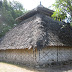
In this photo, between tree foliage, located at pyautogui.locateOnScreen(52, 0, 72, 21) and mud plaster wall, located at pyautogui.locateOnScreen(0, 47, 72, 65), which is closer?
mud plaster wall, located at pyautogui.locateOnScreen(0, 47, 72, 65)

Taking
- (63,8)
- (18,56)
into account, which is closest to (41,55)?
(18,56)

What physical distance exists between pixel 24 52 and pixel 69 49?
426 cm

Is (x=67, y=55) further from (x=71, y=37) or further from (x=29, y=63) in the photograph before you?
(x=29, y=63)

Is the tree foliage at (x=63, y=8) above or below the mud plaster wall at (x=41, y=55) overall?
above

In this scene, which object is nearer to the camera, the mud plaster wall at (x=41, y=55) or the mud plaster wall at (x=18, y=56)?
the mud plaster wall at (x=41, y=55)

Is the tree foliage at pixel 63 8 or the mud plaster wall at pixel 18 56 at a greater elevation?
the tree foliage at pixel 63 8

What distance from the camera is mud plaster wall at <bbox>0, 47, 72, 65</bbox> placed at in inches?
293

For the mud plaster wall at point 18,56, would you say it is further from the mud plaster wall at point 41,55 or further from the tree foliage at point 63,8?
the tree foliage at point 63,8

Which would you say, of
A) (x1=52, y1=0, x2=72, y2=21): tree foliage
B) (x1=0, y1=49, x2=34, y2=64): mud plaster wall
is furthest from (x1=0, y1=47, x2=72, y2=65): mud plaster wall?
(x1=52, y1=0, x2=72, y2=21): tree foliage

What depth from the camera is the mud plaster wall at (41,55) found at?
745 cm

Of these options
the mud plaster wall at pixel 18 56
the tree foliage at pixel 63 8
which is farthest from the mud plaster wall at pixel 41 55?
the tree foliage at pixel 63 8

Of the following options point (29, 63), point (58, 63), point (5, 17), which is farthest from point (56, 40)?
point (5, 17)

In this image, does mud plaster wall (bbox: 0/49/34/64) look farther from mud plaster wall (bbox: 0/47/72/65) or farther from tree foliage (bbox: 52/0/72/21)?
tree foliage (bbox: 52/0/72/21)

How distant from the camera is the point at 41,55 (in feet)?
24.5
